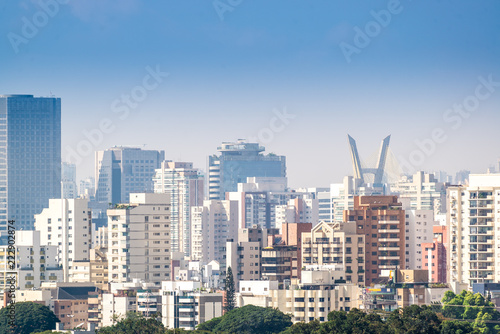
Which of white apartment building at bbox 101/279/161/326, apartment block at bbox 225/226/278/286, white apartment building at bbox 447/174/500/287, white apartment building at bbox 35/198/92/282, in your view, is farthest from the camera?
white apartment building at bbox 35/198/92/282

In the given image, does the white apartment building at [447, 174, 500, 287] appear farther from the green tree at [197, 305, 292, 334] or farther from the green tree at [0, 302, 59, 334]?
the green tree at [0, 302, 59, 334]

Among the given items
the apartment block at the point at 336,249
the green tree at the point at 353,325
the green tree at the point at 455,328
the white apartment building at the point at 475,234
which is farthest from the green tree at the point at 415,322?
the apartment block at the point at 336,249

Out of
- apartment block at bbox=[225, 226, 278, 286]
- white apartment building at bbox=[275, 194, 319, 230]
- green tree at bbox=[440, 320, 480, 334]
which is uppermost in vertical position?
white apartment building at bbox=[275, 194, 319, 230]

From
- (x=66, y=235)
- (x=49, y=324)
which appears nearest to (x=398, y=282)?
(x=49, y=324)

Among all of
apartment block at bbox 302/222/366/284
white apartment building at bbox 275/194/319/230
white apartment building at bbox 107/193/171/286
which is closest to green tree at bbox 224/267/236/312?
apartment block at bbox 302/222/366/284

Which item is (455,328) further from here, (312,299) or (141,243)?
(141,243)

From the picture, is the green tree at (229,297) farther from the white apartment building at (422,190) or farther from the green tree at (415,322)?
the white apartment building at (422,190)
